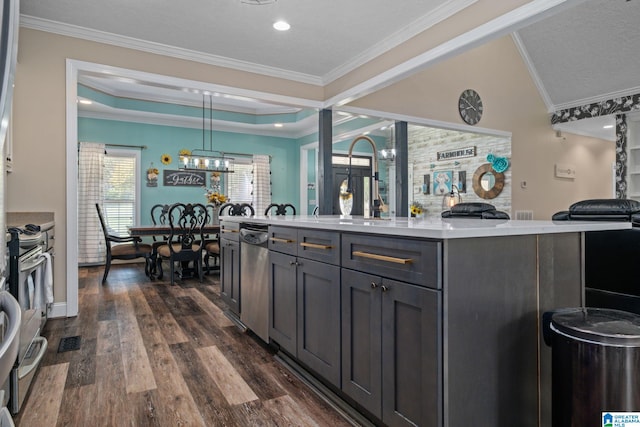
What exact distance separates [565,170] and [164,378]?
25.7 ft

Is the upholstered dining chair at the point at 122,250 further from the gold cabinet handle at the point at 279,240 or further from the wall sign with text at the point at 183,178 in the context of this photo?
the gold cabinet handle at the point at 279,240

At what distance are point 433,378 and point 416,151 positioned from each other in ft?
26.3

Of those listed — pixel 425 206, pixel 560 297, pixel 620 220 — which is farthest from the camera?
pixel 425 206

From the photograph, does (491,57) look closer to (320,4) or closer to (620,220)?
(320,4)

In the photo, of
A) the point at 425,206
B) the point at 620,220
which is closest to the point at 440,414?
the point at 620,220

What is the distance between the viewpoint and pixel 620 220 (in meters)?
2.08

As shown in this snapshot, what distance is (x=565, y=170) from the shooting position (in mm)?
7270

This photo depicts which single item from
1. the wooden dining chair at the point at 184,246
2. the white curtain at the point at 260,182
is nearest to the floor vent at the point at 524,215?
the white curtain at the point at 260,182

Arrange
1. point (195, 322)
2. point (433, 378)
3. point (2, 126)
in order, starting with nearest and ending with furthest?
point (2, 126) < point (433, 378) < point (195, 322)

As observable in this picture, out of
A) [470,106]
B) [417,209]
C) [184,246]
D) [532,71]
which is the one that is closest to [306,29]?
[184,246]

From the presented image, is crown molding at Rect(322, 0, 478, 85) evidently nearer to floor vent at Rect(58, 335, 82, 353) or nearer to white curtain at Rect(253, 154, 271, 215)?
white curtain at Rect(253, 154, 271, 215)

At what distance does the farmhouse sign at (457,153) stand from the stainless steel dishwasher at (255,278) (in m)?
5.77

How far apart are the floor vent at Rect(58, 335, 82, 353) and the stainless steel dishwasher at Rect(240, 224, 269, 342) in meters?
1.19

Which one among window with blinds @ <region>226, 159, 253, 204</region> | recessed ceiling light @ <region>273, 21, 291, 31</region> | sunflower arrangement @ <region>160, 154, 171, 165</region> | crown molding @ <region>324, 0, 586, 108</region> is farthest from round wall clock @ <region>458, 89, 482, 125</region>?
sunflower arrangement @ <region>160, 154, 171, 165</region>
